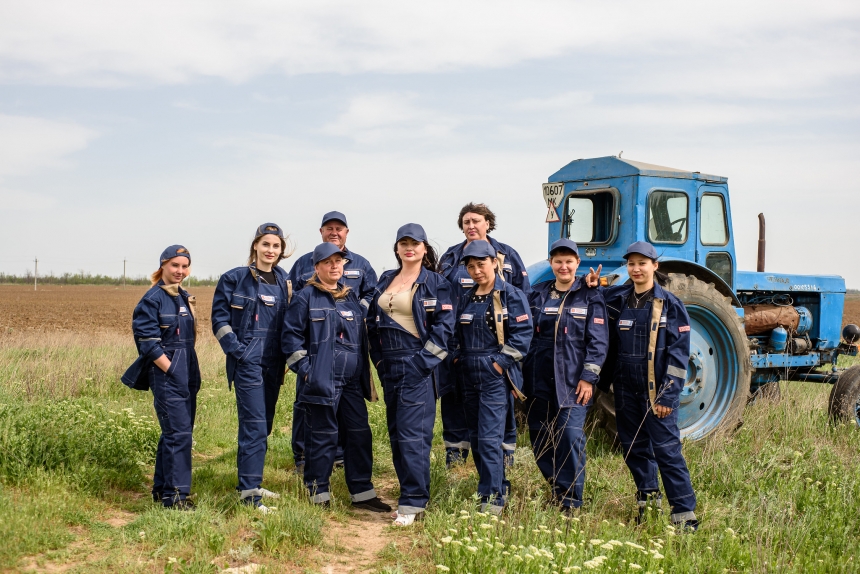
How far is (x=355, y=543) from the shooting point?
4785 millimetres

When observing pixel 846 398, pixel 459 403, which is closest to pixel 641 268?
pixel 459 403

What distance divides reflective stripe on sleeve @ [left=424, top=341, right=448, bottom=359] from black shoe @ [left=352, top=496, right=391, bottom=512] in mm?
1237

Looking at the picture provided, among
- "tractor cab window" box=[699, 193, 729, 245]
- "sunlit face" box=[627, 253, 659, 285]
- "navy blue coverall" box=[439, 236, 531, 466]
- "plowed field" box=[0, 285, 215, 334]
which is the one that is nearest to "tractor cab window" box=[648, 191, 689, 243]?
"tractor cab window" box=[699, 193, 729, 245]

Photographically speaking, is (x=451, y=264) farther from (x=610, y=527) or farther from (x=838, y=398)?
(x=838, y=398)

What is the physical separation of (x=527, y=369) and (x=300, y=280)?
1.98 metres

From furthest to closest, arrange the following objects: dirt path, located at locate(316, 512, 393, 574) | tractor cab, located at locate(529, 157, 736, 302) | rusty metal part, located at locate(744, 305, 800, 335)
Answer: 1. rusty metal part, located at locate(744, 305, 800, 335)
2. tractor cab, located at locate(529, 157, 736, 302)
3. dirt path, located at locate(316, 512, 393, 574)

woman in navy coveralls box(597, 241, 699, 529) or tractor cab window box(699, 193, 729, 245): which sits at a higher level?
tractor cab window box(699, 193, 729, 245)

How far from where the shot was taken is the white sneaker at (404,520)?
16.5 ft

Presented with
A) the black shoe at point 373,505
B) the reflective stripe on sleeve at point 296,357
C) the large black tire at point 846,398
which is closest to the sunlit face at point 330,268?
the reflective stripe on sleeve at point 296,357

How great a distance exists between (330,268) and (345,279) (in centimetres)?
99

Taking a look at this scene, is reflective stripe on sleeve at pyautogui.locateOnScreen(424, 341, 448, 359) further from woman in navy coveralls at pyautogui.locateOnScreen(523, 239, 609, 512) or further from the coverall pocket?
woman in navy coveralls at pyautogui.locateOnScreen(523, 239, 609, 512)

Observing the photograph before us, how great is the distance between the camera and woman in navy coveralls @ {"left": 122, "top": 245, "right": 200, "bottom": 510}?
5152 mm

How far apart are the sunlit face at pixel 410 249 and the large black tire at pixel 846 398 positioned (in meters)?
5.15

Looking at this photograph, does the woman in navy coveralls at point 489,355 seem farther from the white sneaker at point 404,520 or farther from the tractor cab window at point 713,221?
the tractor cab window at point 713,221
